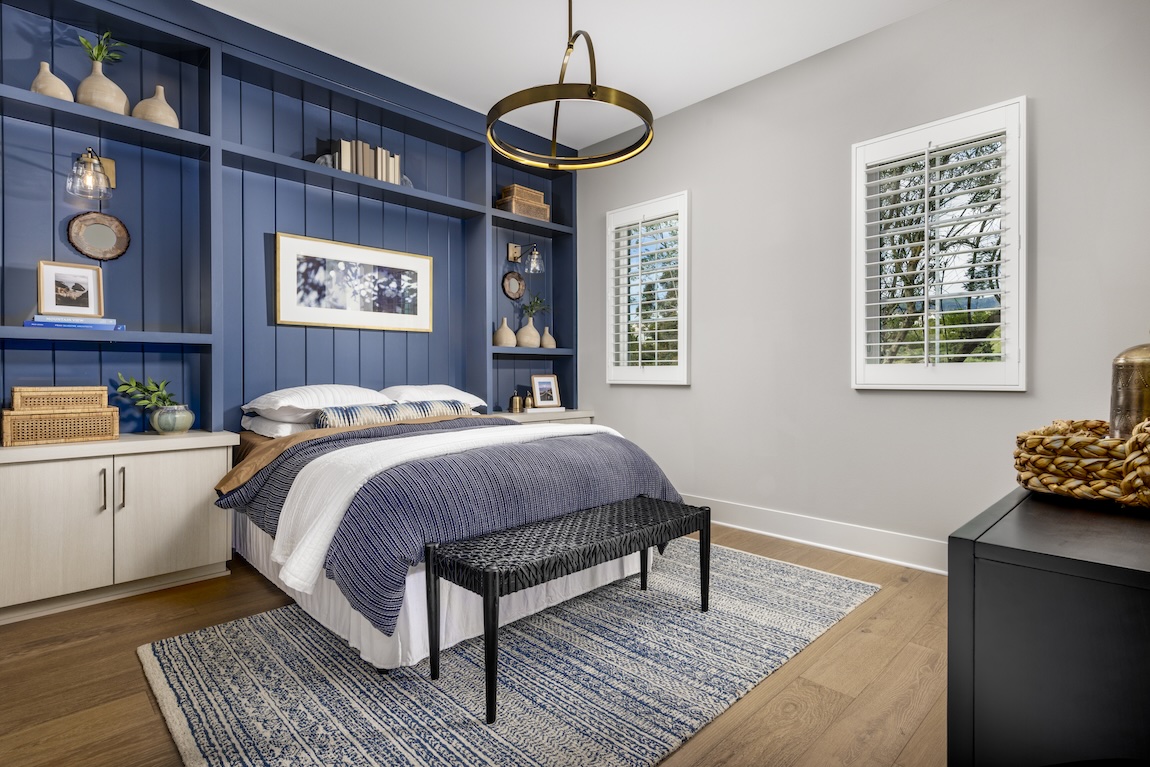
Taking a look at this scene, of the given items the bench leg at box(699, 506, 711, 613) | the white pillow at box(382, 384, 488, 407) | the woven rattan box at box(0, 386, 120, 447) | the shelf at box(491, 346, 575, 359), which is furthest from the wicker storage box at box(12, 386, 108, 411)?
the bench leg at box(699, 506, 711, 613)

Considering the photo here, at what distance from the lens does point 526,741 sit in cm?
160

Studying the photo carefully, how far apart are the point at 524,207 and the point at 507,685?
3.45 meters

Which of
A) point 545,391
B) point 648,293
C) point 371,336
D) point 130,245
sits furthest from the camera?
point 545,391

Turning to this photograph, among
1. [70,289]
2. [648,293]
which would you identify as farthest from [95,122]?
[648,293]

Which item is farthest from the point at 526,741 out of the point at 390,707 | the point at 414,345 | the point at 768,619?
the point at 414,345

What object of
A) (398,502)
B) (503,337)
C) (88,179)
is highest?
(88,179)

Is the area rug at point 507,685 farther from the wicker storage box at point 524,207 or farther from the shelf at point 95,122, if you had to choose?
the wicker storage box at point 524,207

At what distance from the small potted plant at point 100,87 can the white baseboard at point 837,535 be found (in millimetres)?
3764

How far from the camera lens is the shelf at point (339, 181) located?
317 centimetres

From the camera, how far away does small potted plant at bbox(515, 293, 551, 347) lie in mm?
4551

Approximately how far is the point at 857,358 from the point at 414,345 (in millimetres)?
2748

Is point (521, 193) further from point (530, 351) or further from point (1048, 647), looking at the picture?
point (1048, 647)

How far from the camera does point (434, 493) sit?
6.56 ft

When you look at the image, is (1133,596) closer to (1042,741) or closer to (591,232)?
(1042,741)
